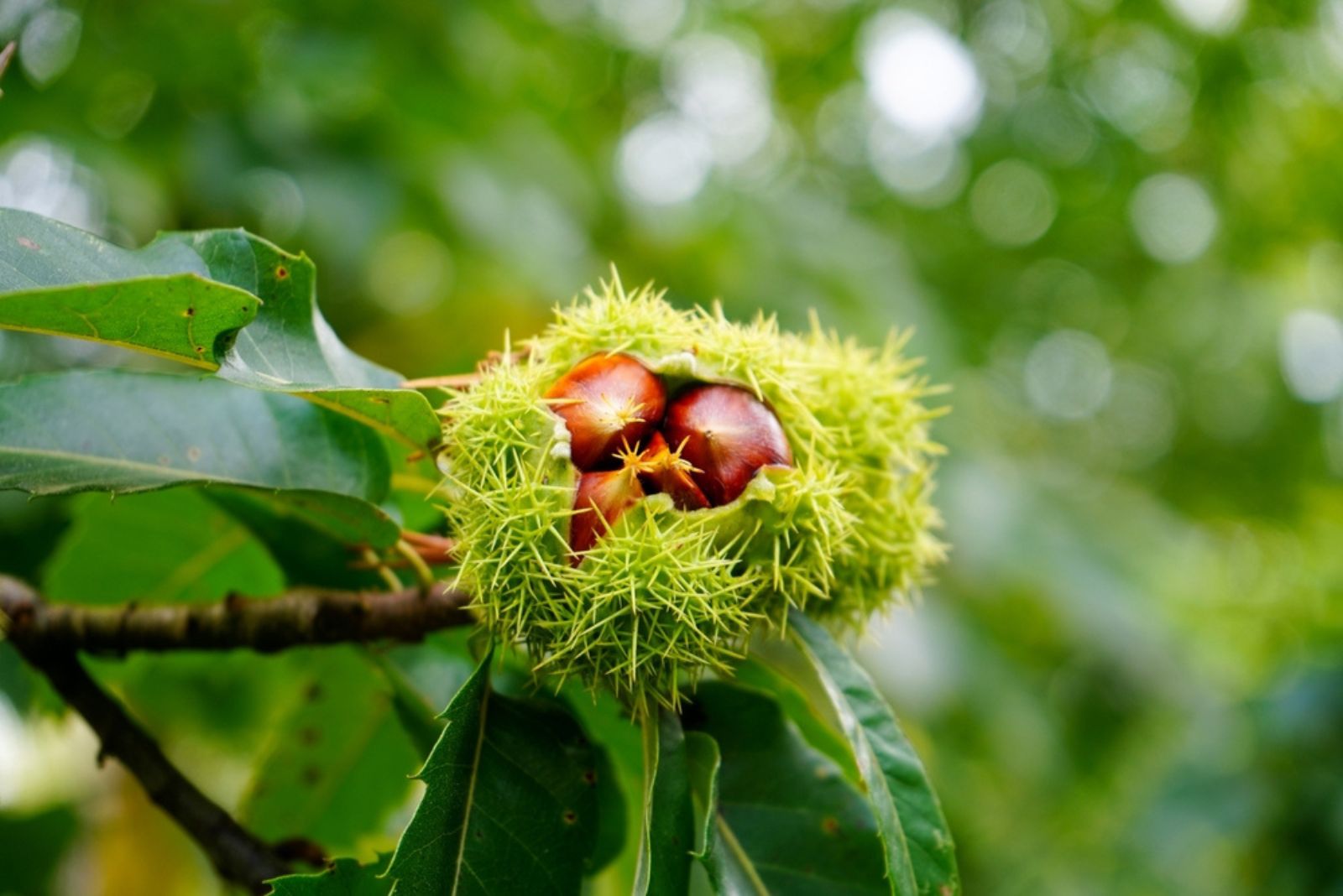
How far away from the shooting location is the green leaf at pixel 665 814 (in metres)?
1.15

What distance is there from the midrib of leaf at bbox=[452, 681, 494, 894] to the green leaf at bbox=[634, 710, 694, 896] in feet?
0.66

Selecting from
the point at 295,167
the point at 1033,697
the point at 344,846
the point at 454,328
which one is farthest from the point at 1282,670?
the point at 295,167

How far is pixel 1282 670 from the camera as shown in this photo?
14.7 feet

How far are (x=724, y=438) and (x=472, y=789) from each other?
1.72 feet

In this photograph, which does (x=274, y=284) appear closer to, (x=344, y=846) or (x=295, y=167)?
(x=344, y=846)

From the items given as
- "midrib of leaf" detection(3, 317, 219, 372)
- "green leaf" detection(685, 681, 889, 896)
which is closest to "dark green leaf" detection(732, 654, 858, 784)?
"green leaf" detection(685, 681, 889, 896)

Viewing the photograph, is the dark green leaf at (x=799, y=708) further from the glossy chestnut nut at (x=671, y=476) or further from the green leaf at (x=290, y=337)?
the green leaf at (x=290, y=337)

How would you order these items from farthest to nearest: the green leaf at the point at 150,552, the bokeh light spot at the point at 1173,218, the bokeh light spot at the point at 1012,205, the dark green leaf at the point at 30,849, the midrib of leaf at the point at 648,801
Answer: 1. the bokeh light spot at the point at 1173,218
2. the bokeh light spot at the point at 1012,205
3. the dark green leaf at the point at 30,849
4. the green leaf at the point at 150,552
5. the midrib of leaf at the point at 648,801

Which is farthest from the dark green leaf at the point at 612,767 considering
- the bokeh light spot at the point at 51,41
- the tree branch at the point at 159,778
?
the bokeh light spot at the point at 51,41

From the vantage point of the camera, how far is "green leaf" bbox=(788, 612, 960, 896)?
4.00ft

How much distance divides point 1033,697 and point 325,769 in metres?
3.70

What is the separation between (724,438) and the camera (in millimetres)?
1254

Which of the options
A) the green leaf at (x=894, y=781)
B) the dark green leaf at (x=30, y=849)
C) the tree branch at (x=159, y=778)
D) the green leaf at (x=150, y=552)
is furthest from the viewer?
the dark green leaf at (x=30, y=849)

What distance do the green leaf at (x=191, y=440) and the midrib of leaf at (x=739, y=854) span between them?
0.62 meters
